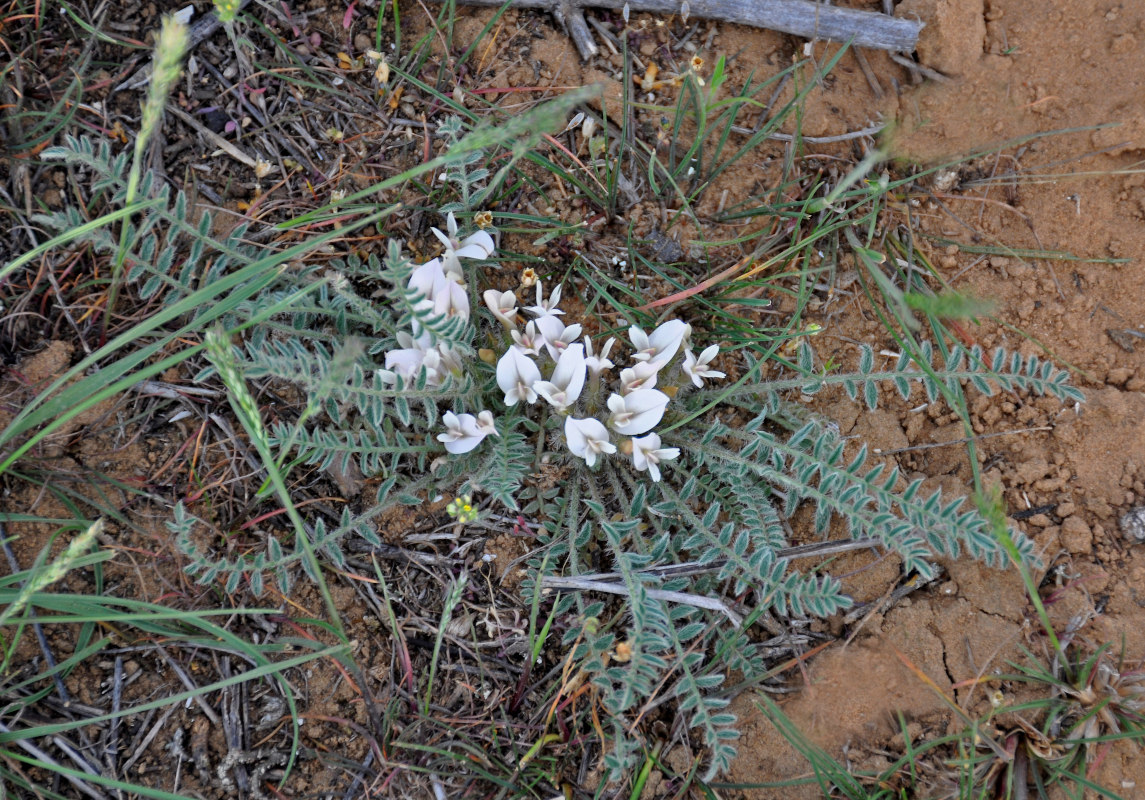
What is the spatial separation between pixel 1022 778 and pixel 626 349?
2355mm

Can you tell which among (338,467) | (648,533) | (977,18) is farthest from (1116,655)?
(338,467)

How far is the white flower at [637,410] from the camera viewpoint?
10.1ft

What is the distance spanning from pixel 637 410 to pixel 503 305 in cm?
71

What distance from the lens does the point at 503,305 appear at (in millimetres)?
3230

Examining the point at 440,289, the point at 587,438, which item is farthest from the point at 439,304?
the point at 587,438

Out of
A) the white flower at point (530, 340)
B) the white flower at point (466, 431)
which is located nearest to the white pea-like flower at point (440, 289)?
the white flower at point (530, 340)

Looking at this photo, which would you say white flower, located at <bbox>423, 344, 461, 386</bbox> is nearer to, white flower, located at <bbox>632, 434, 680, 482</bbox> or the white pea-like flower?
the white pea-like flower

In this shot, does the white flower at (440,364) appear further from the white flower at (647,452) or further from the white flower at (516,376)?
the white flower at (647,452)

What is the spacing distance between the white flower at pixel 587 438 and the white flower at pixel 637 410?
3.5 inches

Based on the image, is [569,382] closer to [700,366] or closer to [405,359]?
[700,366]

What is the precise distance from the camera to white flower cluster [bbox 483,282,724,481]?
304 cm

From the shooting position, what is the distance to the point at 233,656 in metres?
3.14

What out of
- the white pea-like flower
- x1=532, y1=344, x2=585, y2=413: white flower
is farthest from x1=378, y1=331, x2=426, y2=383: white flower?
x1=532, y1=344, x2=585, y2=413: white flower

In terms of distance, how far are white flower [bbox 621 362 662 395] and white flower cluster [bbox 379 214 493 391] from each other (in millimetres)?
656
